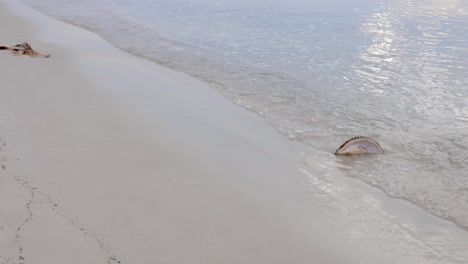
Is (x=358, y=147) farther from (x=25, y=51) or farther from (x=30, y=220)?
(x=25, y=51)

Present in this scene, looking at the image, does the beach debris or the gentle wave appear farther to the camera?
the beach debris

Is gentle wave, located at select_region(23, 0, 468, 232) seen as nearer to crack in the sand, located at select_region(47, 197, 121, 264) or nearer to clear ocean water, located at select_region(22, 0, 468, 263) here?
clear ocean water, located at select_region(22, 0, 468, 263)

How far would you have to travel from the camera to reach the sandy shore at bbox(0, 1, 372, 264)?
296cm

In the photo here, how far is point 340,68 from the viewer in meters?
8.34

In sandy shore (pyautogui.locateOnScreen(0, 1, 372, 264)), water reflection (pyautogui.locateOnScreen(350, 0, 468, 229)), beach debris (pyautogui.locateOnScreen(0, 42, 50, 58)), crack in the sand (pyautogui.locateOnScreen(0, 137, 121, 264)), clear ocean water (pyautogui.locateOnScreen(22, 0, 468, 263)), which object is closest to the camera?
crack in the sand (pyautogui.locateOnScreen(0, 137, 121, 264))

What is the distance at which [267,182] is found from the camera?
414cm

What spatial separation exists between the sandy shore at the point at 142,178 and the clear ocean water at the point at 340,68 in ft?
2.23

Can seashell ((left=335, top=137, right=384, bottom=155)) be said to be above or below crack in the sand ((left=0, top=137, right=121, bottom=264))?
below

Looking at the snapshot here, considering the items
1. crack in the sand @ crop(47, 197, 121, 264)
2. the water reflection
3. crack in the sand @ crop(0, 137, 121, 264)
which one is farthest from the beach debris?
crack in the sand @ crop(47, 197, 121, 264)

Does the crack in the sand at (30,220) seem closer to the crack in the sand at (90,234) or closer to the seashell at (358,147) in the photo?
the crack in the sand at (90,234)

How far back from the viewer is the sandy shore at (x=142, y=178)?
9.70 feet

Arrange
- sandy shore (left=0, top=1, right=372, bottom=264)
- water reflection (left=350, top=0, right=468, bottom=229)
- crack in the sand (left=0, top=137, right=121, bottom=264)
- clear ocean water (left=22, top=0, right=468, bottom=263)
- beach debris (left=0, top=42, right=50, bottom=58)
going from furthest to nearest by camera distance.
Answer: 1. beach debris (left=0, top=42, right=50, bottom=58)
2. clear ocean water (left=22, top=0, right=468, bottom=263)
3. water reflection (left=350, top=0, right=468, bottom=229)
4. sandy shore (left=0, top=1, right=372, bottom=264)
5. crack in the sand (left=0, top=137, right=121, bottom=264)

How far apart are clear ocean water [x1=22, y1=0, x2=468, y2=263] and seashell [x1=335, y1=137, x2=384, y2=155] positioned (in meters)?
0.10

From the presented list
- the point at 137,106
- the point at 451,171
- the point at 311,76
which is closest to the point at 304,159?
Answer: the point at 451,171
